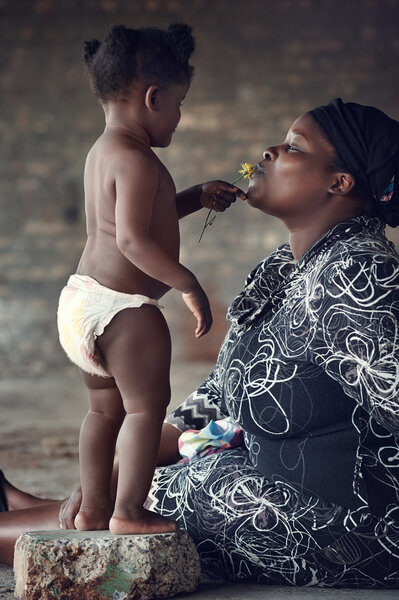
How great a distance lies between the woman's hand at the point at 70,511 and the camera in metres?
2.08

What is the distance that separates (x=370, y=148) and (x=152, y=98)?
22.3 inches

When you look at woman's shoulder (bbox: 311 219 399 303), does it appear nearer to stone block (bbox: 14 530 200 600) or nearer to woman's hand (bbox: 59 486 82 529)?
stone block (bbox: 14 530 200 600)

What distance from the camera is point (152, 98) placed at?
196cm

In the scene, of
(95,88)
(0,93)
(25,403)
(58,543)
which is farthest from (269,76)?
(58,543)

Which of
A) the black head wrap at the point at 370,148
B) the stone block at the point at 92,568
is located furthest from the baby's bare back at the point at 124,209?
the stone block at the point at 92,568

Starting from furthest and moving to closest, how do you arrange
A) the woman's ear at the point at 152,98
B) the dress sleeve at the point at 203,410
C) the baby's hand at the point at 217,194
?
the dress sleeve at the point at 203,410 < the baby's hand at the point at 217,194 < the woman's ear at the point at 152,98

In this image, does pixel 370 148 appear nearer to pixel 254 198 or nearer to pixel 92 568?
pixel 254 198

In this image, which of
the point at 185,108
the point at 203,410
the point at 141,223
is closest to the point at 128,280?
the point at 141,223

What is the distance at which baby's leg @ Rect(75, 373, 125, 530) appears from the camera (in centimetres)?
194

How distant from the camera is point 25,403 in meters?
6.59

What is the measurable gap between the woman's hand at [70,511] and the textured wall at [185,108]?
19.6 ft

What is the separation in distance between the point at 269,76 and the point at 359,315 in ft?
22.4

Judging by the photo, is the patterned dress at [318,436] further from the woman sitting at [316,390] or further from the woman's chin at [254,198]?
the woman's chin at [254,198]

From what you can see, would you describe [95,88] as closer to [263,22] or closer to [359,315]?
[359,315]
